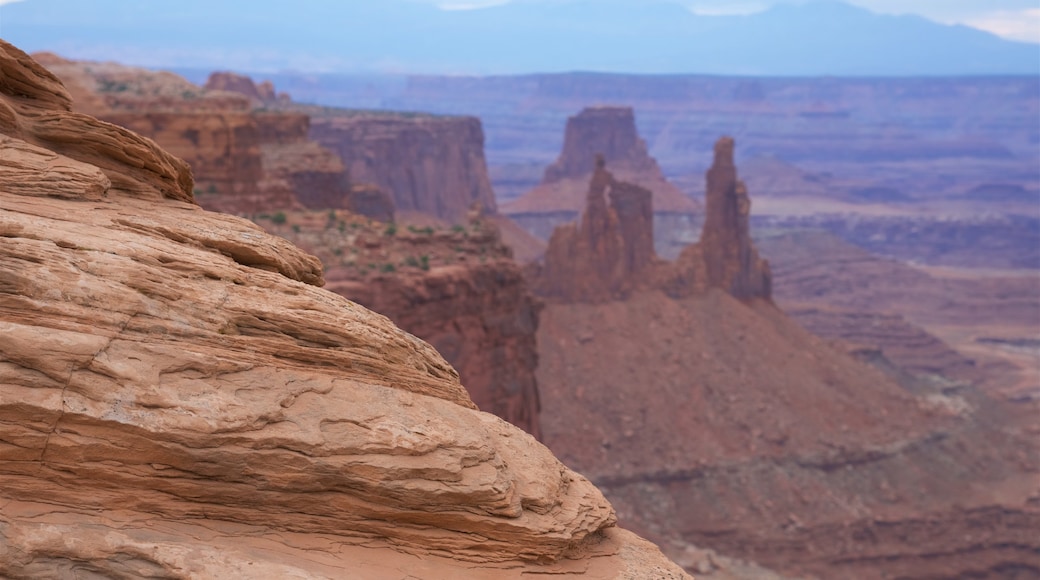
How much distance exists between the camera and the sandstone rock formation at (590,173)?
170 m

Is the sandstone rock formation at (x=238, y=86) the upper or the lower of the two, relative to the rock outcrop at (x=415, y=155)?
upper

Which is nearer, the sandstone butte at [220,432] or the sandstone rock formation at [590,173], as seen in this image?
the sandstone butte at [220,432]

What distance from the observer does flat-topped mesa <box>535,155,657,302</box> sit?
271ft

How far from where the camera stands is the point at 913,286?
162 metres

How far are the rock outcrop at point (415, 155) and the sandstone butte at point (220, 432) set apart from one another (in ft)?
348

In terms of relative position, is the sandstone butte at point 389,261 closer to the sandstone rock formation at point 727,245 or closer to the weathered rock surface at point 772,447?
the weathered rock surface at point 772,447

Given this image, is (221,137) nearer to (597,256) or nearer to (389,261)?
(389,261)

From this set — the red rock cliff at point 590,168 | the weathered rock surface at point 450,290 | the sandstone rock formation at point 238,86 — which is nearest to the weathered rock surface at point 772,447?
the weathered rock surface at point 450,290

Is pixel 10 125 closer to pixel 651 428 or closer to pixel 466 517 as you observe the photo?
pixel 466 517

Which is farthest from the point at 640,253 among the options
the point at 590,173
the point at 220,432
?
the point at 590,173

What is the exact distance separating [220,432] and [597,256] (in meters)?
71.2

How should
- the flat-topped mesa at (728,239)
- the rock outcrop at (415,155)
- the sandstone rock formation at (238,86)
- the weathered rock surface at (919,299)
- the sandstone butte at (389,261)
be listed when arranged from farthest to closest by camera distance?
the rock outcrop at (415,155), the weathered rock surface at (919,299), the sandstone rock formation at (238,86), the flat-topped mesa at (728,239), the sandstone butte at (389,261)

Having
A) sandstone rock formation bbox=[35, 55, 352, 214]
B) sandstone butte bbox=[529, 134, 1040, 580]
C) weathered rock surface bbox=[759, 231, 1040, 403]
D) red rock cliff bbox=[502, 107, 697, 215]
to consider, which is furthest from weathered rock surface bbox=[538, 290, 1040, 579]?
red rock cliff bbox=[502, 107, 697, 215]

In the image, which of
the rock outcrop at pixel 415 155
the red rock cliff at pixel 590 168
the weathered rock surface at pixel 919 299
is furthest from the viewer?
the red rock cliff at pixel 590 168
